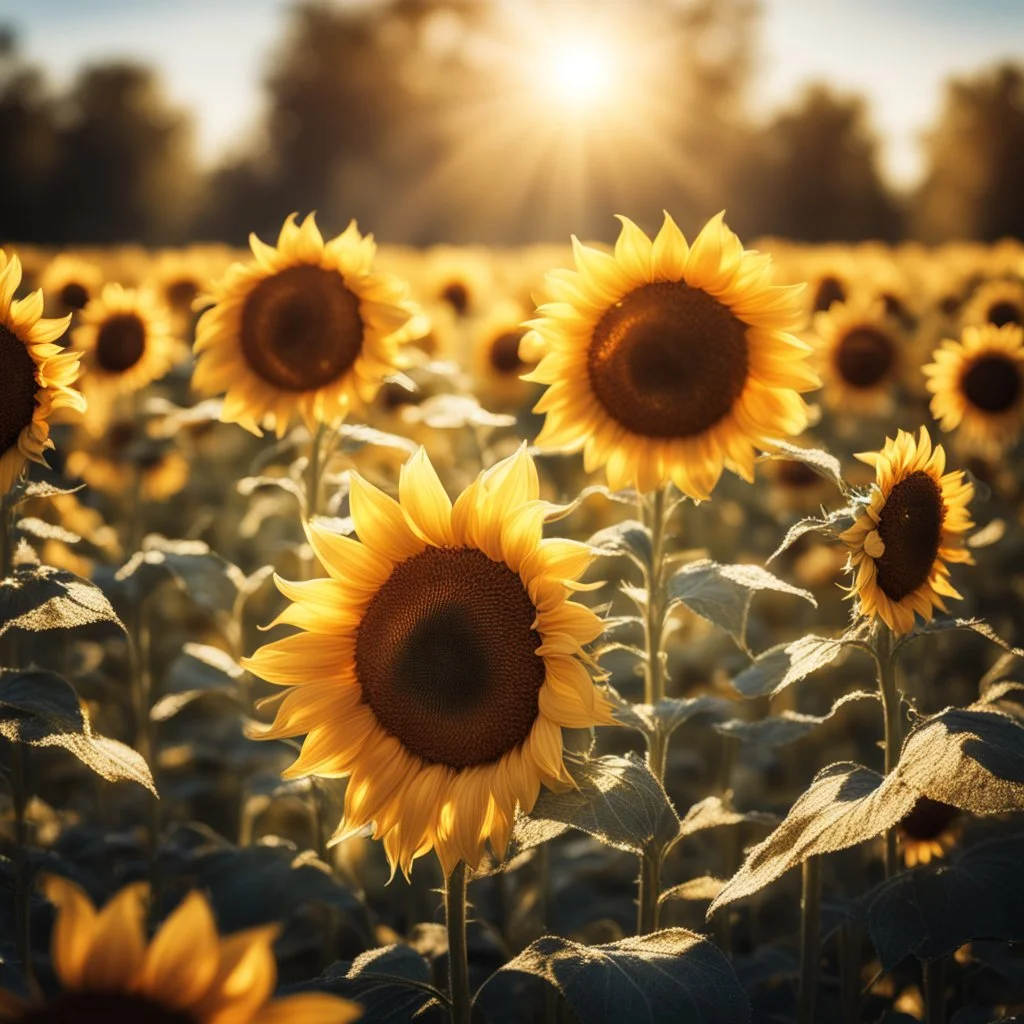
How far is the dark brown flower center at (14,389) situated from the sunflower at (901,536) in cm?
182

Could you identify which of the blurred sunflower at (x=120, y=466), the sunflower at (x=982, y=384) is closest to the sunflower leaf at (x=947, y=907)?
the sunflower at (x=982, y=384)

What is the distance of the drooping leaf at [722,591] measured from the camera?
8.93 feet

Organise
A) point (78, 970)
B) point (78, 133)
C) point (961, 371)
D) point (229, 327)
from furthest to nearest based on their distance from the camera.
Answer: point (78, 133)
point (961, 371)
point (229, 327)
point (78, 970)

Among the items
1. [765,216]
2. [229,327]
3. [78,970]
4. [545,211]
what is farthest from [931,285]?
[765,216]

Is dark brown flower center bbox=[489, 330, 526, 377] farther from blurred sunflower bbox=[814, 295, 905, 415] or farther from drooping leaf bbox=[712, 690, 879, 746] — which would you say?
drooping leaf bbox=[712, 690, 879, 746]

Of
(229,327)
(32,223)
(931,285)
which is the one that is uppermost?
(32,223)

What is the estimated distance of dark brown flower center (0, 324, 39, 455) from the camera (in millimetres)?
2658

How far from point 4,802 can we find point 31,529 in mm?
1436

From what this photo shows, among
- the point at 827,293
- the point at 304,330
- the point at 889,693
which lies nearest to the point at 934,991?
the point at 889,693

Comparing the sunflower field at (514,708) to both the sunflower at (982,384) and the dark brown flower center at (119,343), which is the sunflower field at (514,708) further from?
the dark brown flower center at (119,343)

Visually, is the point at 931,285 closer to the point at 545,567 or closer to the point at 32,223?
the point at 545,567

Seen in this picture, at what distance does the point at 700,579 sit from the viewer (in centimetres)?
290

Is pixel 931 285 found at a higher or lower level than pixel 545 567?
higher

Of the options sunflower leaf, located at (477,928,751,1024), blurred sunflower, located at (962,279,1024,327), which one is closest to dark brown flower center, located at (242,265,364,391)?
sunflower leaf, located at (477,928,751,1024)
